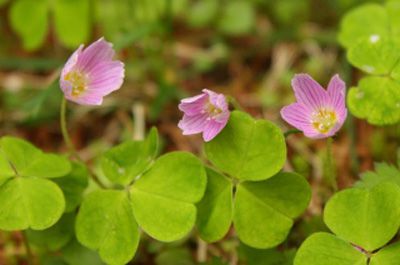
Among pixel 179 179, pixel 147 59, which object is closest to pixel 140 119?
pixel 147 59

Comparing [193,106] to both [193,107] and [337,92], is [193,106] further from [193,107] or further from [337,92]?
[337,92]

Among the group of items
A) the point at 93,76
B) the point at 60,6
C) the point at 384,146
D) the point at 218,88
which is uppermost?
the point at 93,76

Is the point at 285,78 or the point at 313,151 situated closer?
the point at 313,151

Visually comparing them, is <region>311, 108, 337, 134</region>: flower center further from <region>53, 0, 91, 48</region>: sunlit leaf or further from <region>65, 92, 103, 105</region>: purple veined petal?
<region>53, 0, 91, 48</region>: sunlit leaf

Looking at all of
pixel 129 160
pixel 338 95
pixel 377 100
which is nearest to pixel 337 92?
pixel 338 95

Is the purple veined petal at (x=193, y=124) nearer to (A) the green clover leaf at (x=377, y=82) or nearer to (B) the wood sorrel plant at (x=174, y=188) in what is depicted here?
(B) the wood sorrel plant at (x=174, y=188)

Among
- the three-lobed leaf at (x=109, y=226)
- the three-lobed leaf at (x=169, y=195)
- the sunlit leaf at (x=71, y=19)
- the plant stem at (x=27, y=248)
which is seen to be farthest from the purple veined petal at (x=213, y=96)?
the sunlit leaf at (x=71, y=19)

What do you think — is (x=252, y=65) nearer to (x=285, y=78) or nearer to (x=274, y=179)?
(x=285, y=78)
